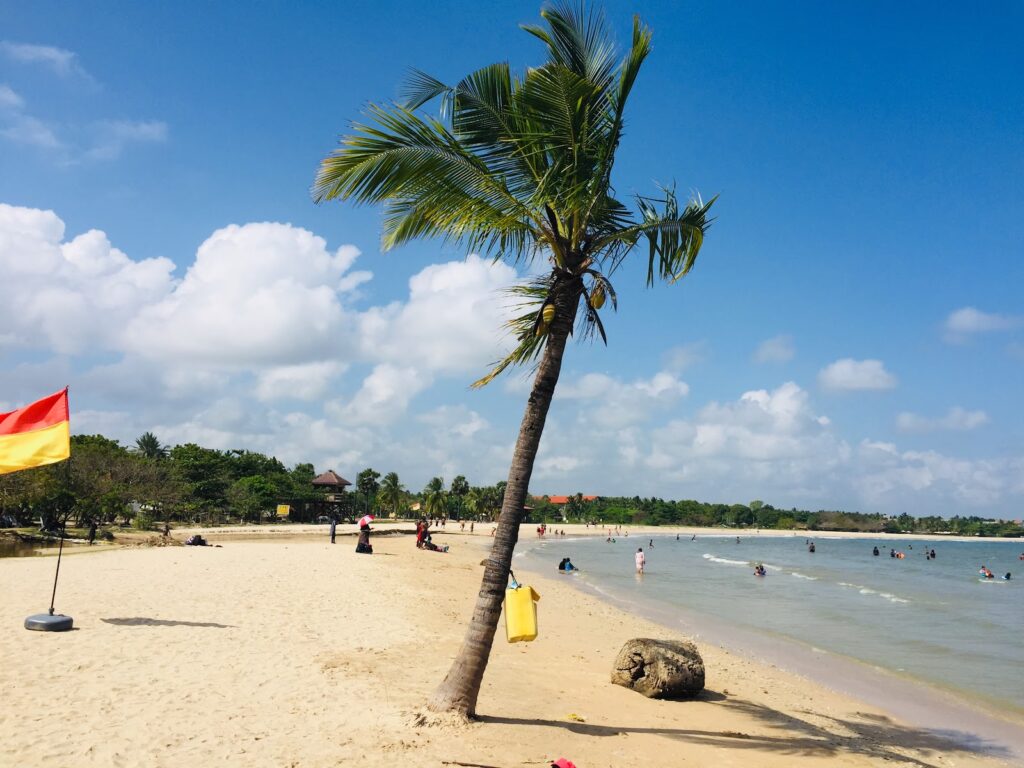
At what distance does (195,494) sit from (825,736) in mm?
59420

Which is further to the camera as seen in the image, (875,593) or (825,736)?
(875,593)

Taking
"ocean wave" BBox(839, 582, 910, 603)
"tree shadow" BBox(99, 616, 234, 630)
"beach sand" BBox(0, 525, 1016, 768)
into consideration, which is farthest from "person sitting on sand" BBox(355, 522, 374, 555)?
"ocean wave" BBox(839, 582, 910, 603)

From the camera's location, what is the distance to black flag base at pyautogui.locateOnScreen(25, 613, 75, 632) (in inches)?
364

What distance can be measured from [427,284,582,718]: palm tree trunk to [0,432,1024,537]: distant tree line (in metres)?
7.07

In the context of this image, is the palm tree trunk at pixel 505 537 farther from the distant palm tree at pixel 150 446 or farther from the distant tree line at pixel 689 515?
the distant tree line at pixel 689 515

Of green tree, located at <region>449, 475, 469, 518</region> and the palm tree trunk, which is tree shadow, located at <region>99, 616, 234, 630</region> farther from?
green tree, located at <region>449, 475, 469, 518</region>

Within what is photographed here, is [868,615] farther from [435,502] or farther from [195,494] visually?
[435,502]

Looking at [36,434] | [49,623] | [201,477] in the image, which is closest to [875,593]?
[49,623]

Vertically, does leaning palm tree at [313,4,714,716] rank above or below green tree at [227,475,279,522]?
above

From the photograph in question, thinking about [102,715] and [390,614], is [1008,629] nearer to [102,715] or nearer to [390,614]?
[390,614]

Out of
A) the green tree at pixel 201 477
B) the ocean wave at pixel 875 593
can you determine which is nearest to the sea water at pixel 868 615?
the ocean wave at pixel 875 593

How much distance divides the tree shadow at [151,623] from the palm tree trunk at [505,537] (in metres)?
5.56

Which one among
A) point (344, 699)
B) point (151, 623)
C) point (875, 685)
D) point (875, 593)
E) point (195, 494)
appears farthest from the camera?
point (195, 494)

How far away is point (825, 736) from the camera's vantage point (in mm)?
8109
